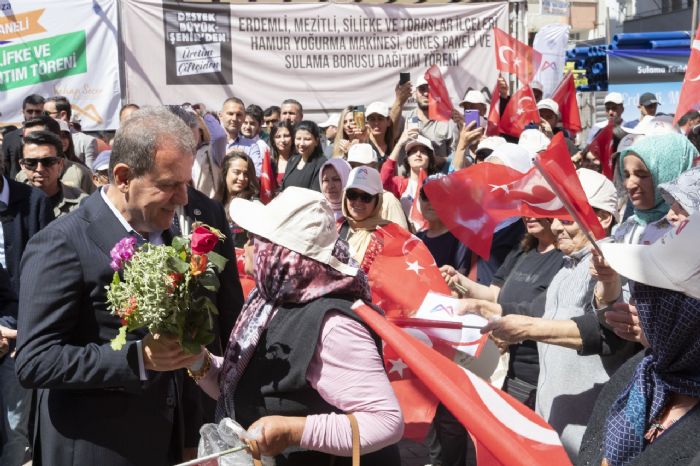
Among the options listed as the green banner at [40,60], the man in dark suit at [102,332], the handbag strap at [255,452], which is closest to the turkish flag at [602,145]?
the green banner at [40,60]

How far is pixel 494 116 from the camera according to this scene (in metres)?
9.92

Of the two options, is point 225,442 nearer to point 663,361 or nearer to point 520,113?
point 663,361

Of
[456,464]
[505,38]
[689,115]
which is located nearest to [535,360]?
[456,464]

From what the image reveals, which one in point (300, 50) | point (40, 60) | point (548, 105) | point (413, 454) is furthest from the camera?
point (300, 50)

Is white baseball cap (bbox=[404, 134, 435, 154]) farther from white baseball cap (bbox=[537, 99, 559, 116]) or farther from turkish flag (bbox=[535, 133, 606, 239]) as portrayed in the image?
turkish flag (bbox=[535, 133, 606, 239])

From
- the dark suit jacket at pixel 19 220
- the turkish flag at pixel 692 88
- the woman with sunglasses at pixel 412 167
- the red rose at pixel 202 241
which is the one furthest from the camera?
the woman with sunglasses at pixel 412 167

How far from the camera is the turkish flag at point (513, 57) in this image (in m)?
11.2

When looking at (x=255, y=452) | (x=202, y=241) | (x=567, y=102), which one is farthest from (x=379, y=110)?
(x=255, y=452)

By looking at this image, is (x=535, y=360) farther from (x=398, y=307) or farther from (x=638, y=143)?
(x=638, y=143)

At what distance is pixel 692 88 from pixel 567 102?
3885 mm

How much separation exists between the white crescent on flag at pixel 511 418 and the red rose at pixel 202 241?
2.87 ft

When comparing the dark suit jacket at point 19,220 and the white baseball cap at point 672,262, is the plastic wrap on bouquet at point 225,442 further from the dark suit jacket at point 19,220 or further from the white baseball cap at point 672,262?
the dark suit jacket at point 19,220

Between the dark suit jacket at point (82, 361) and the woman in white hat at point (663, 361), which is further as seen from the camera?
the dark suit jacket at point (82, 361)

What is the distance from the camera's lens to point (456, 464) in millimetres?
5684
